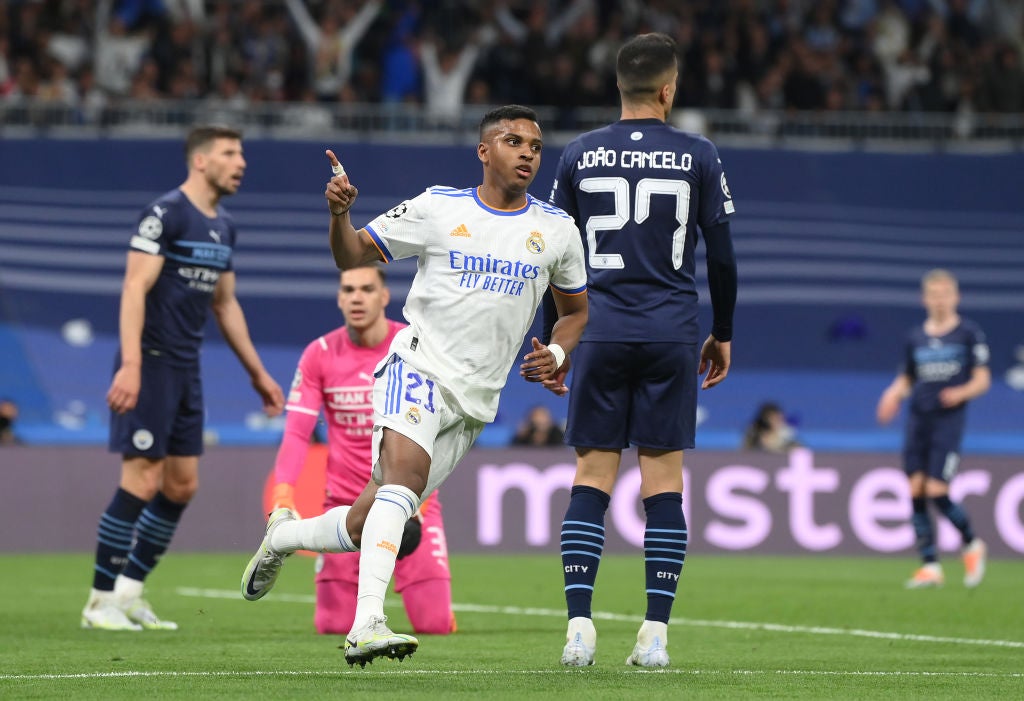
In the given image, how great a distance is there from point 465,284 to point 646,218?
90cm

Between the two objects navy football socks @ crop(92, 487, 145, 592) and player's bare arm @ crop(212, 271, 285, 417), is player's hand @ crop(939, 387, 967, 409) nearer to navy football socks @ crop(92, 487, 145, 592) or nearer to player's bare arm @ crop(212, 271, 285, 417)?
player's bare arm @ crop(212, 271, 285, 417)

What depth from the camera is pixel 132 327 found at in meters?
8.34

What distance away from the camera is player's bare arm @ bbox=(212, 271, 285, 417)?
29.3 ft

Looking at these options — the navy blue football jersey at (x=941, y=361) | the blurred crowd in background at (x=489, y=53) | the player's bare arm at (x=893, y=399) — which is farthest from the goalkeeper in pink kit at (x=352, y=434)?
the blurred crowd in background at (x=489, y=53)

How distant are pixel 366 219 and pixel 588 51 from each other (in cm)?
358

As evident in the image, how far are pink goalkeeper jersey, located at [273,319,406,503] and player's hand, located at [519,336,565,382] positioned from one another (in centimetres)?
219

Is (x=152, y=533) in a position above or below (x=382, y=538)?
above

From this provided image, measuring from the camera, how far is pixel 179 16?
821 inches

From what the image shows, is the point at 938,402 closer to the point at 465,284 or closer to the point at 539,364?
the point at 539,364

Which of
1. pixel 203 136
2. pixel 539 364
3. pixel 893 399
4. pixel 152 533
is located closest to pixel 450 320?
pixel 539 364

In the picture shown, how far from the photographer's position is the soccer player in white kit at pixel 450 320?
607cm

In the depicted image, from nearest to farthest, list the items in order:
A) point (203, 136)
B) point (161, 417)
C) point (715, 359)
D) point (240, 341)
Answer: point (715, 359)
point (161, 417)
point (203, 136)
point (240, 341)

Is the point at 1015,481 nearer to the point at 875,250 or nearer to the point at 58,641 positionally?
the point at 875,250

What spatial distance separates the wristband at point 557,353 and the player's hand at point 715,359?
2.24ft
